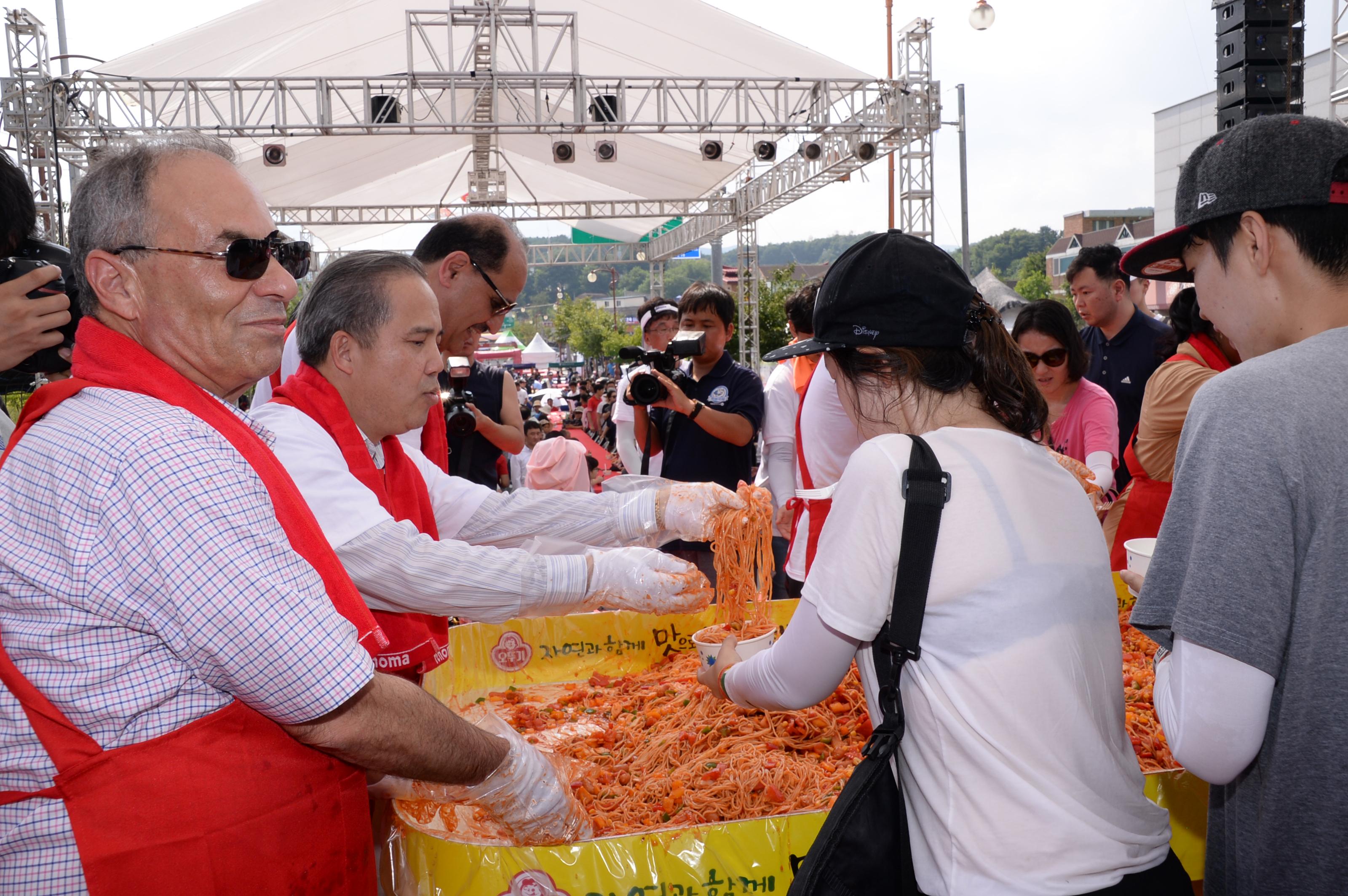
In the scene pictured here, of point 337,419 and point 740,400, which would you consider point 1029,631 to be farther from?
point 740,400

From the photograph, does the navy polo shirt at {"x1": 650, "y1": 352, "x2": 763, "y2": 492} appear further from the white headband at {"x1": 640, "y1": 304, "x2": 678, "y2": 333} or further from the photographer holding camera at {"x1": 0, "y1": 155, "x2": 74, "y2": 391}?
the photographer holding camera at {"x1": 0, "y1": 155, "x2": 74, "y2": 391}

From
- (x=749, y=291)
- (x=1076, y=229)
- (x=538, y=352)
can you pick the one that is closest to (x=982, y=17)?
(x=749, y=291)

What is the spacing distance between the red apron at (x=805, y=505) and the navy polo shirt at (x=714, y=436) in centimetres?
21

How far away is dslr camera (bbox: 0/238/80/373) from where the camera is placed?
69.7 inches

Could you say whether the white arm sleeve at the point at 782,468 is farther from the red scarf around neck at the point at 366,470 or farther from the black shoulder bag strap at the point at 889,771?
the black shoulder bag strap at the point at 889,771

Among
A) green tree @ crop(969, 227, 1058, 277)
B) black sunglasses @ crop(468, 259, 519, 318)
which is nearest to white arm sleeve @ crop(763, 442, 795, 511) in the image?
black sunglasses @ crop(468, 259, 519, 318)

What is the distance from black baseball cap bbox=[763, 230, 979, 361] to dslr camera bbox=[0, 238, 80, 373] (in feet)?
4.55

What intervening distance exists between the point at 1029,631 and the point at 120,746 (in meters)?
1.35

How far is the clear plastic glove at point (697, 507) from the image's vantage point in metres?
2.58

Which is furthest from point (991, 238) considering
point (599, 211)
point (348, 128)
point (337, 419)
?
point (337, 419)

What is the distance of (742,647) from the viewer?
2359 millimetres

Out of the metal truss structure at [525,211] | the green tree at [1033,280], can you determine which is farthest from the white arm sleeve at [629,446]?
the green tree at [1033,280]

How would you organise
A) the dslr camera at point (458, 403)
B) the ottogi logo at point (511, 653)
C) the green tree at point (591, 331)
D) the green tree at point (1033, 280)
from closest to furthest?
the ottogi logo at point (511, 653), the dslr camera at point (458, 403), the green tree at point (591, 331), the green tree at point (1033, 280)

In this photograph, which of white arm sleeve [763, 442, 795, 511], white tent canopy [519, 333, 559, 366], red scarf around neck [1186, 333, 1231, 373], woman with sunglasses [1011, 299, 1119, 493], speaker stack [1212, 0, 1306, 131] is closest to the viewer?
red scarf around neck [1186, 333, 1231, 373]
